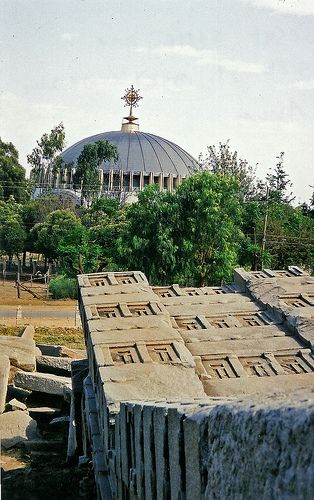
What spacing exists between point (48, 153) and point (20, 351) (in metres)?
36.9

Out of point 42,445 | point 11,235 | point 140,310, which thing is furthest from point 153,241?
point 11,235

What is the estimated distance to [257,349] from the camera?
8938 millimetres

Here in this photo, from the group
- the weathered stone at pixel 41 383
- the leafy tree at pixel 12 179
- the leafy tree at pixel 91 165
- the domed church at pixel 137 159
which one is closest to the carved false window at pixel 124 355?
the weathered stone at pixel 41 383

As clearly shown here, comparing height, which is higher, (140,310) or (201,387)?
(140,310)

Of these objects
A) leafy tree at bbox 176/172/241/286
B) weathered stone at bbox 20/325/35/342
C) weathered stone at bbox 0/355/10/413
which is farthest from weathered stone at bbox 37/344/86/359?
leafy tree at bbox 176/172/241/286

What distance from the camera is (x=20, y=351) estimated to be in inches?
683

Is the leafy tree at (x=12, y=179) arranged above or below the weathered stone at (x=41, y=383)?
above

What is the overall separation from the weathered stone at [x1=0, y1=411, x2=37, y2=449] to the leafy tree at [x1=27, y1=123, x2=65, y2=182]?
38.9 metres

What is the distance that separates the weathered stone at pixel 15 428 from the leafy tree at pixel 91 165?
119 feet

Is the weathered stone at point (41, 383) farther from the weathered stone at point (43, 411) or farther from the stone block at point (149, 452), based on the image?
the stone block at point (149, 452)

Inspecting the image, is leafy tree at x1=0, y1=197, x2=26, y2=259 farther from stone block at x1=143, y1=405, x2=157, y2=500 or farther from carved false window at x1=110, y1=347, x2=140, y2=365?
stone block at x1=143, y1=405, x2=157, y2=500

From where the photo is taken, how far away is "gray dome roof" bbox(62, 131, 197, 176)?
210 ft

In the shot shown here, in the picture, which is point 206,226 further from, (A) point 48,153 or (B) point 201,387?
(A) point 48,153

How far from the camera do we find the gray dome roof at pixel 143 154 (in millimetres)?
63875
